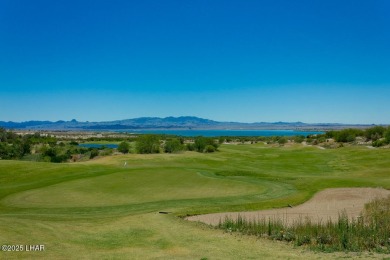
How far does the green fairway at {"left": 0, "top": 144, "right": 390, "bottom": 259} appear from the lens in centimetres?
1529

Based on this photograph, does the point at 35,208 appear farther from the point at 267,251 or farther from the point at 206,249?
the point at 267,251

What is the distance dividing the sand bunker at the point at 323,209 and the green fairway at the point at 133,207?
1193 millimetres

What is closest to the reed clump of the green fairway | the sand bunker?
the green fairway

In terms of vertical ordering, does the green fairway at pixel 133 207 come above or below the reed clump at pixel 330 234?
below

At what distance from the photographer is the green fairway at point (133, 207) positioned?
1529 cm

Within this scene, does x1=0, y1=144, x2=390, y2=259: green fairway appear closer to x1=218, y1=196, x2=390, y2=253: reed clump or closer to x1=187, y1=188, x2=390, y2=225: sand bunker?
x1=218, y1=196, x2=390, y2=253: reed clump

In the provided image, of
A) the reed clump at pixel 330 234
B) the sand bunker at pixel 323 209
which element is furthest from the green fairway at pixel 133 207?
the sand bunker at pixel 323 209

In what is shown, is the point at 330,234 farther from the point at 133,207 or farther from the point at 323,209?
the point at 133,207

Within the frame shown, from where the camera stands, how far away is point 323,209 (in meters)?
24.9

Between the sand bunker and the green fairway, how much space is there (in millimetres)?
1193

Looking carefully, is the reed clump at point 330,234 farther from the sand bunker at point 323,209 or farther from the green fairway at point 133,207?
the sand bunker at point 323,209

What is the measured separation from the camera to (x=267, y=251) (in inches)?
584

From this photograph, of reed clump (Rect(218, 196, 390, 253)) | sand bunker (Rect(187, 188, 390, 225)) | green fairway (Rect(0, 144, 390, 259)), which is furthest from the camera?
sand bunker (Rect(187, 188, 390, 225))

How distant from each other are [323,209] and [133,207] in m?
12.1
